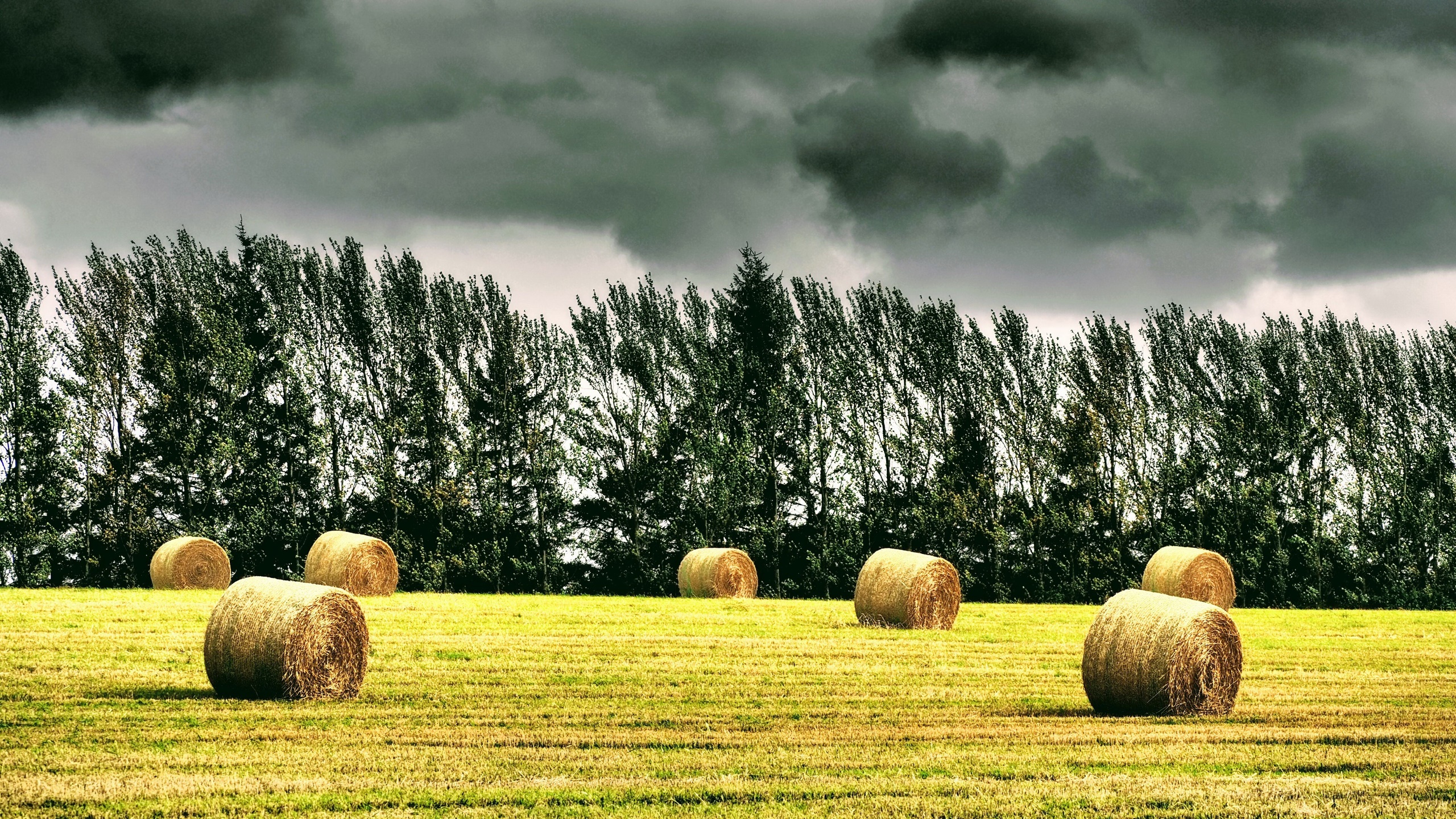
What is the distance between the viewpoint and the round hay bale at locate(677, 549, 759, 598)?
34312 mm

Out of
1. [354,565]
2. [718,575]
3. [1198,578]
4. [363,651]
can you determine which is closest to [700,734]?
[363,651]

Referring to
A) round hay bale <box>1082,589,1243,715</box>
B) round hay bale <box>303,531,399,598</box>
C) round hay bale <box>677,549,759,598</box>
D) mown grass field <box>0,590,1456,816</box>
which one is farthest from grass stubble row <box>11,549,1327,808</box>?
round hay bale <box>677,549,759,598</box>

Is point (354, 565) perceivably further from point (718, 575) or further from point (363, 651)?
point (363, 651)

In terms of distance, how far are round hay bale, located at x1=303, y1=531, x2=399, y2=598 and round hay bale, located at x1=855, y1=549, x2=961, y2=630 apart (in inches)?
449

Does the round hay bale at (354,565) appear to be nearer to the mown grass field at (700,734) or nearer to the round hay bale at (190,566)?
the round hay bale at (190,566)

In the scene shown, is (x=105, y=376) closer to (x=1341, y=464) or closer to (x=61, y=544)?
(x=61, y=544)

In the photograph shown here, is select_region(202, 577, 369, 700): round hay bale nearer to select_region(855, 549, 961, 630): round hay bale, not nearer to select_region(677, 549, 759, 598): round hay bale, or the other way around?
select_region(855, 549, 961, 630): round hay bale

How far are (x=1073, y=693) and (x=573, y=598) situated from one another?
20.9 meters

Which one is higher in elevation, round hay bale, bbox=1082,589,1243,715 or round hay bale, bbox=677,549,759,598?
round hay bale, bbox=677,549,759,598

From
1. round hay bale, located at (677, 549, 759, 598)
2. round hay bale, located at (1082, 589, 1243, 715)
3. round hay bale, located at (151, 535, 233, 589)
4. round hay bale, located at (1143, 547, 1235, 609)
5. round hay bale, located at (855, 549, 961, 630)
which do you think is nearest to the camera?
round hay bale, located at (1082, 589, 1243, 715)

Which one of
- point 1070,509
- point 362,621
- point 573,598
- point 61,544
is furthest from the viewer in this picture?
point 1070,509

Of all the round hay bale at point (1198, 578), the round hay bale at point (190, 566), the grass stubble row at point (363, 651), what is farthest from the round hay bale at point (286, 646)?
the round hay bale at point (1198, 578)

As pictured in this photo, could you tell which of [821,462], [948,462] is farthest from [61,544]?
[948,462]

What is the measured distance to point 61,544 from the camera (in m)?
37.9
